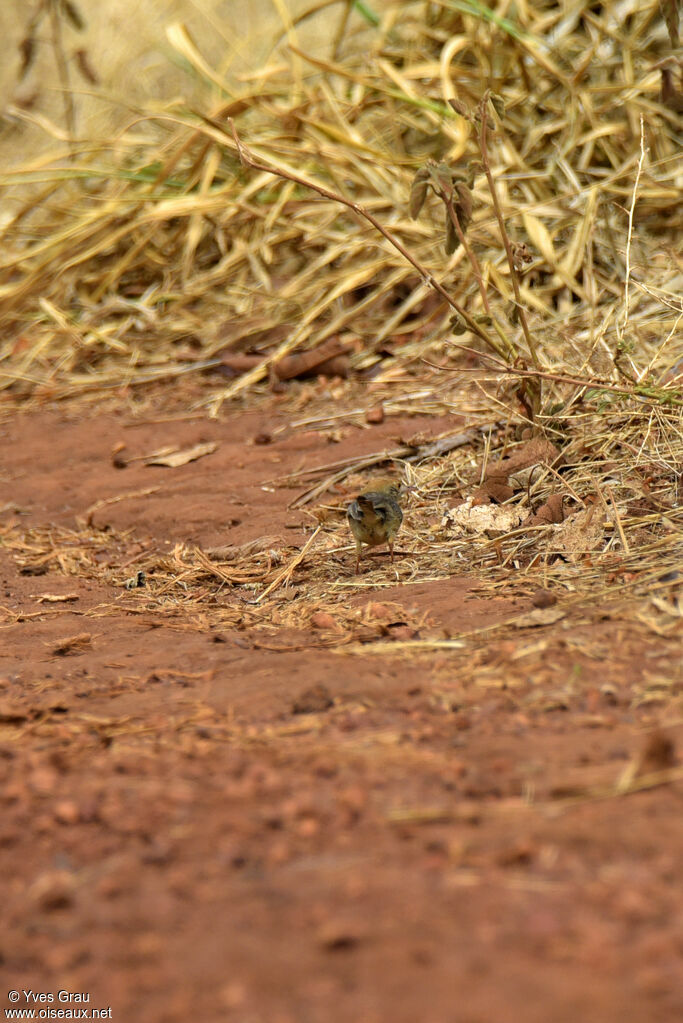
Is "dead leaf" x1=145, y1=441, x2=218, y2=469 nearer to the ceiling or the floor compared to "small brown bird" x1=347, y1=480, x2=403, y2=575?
nearer to the floor

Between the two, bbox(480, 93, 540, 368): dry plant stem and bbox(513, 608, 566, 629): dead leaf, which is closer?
bbox(513, 608, 566, 629): dead leaf

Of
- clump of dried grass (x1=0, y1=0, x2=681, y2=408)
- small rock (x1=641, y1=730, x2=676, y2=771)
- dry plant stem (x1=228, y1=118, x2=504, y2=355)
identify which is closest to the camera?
small rock (x1=641, y1=730, x2=676, y2=771)

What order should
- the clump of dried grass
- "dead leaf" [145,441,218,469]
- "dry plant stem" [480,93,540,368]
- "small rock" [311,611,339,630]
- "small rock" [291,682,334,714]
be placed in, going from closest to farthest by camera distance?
1. "small rock" [291,682,334,714]
2. "small rock" [311,611,339,630]
3. "dry plant stem" [480,93,540,368]
4. "dead leaf" [145,441,218,469]
5. the clump of dried grass

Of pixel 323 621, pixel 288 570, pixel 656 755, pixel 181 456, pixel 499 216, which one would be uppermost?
pixel 499 216

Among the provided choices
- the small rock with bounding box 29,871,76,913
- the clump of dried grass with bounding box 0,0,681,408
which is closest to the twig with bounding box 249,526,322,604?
the small rock with bounding box 29,871,76,913

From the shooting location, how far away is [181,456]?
427 cm

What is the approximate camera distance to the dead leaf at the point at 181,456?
4.22 meters

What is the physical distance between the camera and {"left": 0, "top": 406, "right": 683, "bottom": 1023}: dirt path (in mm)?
1192

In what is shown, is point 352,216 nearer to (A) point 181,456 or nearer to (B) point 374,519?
(A) point 181,456

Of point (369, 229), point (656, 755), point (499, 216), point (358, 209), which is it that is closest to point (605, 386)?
point (499, 216)

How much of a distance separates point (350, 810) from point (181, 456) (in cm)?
290

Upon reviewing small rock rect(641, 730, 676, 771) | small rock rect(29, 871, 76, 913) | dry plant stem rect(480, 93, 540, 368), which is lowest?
small rock rect(641, 730, 676, 771)

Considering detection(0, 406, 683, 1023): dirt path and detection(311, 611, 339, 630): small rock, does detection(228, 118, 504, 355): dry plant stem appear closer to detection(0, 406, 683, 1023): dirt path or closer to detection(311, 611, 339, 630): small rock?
detection(0, 406, 683, 1023): dirt path

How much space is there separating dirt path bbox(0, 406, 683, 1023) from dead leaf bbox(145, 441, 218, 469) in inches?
57.2
